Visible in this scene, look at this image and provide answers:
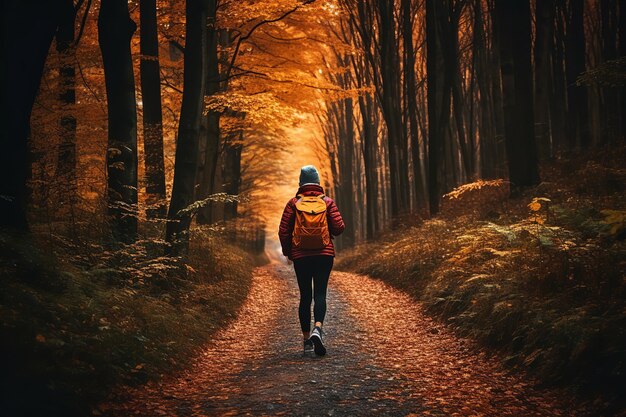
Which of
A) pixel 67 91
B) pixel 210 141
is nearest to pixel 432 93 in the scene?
pixel 210 141

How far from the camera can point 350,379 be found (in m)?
4.82

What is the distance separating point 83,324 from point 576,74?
17.4 m

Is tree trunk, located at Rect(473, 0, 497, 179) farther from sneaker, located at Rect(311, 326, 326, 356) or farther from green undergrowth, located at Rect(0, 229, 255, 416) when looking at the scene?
green undergrowth, located at Rect(0, 229, 255, 416)

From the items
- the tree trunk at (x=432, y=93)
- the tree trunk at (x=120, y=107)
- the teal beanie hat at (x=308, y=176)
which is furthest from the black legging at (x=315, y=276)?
the tree trunk at (x=432, y=93)

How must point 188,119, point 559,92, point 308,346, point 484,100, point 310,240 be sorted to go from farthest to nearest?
point 484,100, point 559,92, point 188,119, point 308,346, point 310,240

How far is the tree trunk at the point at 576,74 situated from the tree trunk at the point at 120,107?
14235mm

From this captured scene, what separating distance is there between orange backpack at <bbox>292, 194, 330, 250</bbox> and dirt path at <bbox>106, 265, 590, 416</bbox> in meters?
1.41

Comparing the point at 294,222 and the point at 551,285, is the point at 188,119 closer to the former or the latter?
the point at 294,222

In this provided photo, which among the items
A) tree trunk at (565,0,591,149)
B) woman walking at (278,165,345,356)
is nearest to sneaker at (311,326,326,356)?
woman walking at (278,165,345,356)

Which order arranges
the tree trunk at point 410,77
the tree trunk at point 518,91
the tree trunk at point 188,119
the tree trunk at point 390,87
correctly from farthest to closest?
1. the tree trunk at point 410,77
2. the tree trunk at point 390,87
3. the tree trunk at point 518,91
4. the tree trunk at point 188,119

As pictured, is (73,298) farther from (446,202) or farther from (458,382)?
(446,202)

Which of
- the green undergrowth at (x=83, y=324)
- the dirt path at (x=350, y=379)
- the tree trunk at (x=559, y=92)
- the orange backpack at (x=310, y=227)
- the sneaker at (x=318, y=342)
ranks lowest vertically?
the dirt path at (x=350, y=379)

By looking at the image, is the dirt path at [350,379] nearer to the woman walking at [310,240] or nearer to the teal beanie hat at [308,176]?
the woman walking at [310,240]

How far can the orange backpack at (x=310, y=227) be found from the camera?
562cm
